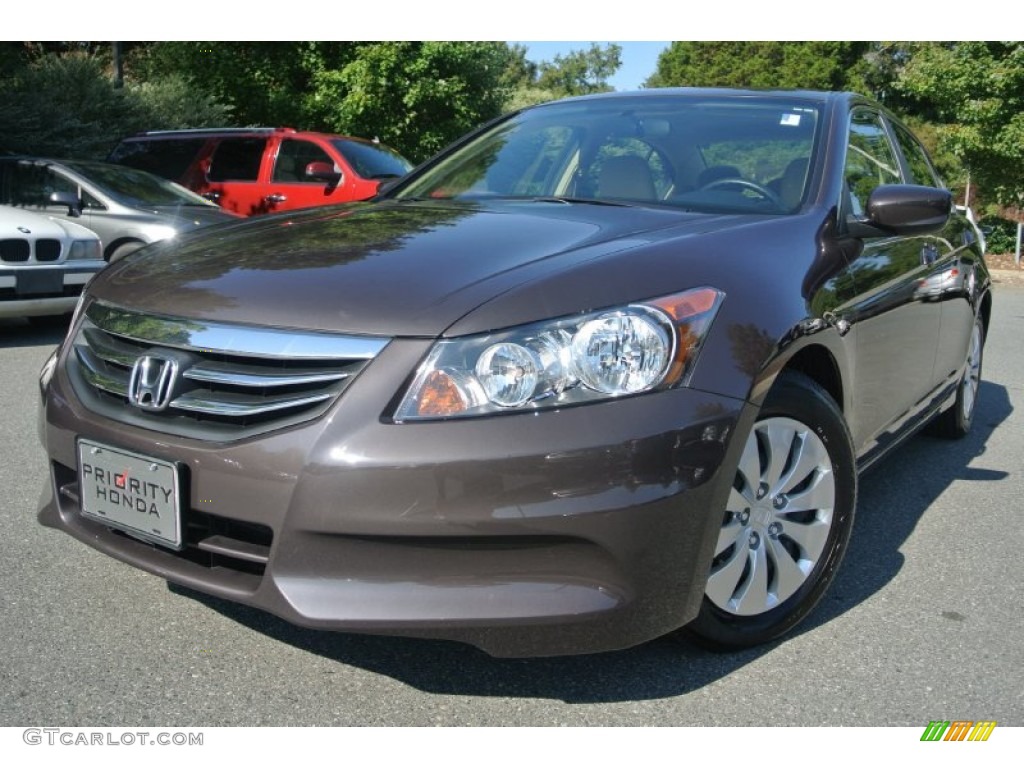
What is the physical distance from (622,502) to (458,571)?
1.23 ft

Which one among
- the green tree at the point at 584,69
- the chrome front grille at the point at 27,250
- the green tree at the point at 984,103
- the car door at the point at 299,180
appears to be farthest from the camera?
the green tree at the point at 584,69

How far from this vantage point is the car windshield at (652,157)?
11.0 ft

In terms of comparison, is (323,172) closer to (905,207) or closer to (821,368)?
(905,207)

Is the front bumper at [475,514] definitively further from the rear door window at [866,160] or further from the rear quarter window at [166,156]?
the rear quarter window at [166,156]

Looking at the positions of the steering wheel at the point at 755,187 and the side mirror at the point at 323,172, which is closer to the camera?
the steering wheel at the point at 755,187

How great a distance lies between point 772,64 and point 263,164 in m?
32.4

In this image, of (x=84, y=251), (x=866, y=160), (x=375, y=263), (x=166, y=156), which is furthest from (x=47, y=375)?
(x=166, y=156)

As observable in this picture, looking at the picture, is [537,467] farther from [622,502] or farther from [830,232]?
[830,232]

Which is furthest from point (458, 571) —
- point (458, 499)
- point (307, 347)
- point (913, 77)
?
point (913, 77)

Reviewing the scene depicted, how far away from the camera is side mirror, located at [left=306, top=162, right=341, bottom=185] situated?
950 centimetres

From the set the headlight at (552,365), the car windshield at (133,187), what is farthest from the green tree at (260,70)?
the headlight at (552,365)

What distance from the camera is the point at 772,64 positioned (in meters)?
39.9
